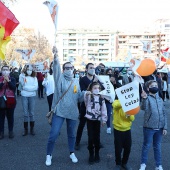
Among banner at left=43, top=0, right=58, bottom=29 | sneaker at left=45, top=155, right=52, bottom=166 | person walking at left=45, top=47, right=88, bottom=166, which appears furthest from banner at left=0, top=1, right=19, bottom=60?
sneaker at left=45, top=155, right=52, bottom=166

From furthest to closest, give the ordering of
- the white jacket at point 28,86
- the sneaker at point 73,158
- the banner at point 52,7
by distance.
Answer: the white jacket at point 28,86 < the sneaker at point 73,158 < the banner at point 52,7

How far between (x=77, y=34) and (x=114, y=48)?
69.4 ft

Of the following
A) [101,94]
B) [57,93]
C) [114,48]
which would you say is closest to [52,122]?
[57,93]

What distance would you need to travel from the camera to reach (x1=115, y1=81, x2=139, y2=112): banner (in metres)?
4.59

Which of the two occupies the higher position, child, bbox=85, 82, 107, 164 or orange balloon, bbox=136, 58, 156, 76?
orange balloon, bbox=136, 58, 156, 76

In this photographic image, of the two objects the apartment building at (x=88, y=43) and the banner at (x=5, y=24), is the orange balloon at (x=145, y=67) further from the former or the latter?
the apartment building at (x=88, y=43)

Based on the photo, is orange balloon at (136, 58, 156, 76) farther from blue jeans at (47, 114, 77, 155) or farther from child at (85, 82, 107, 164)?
blue jeans at (47, 114, 77, 155)

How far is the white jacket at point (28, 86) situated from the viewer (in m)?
7.20

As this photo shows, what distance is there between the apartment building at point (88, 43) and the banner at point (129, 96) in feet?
437

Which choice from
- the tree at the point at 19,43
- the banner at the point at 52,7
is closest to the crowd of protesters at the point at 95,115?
the banner at the point at 52,7

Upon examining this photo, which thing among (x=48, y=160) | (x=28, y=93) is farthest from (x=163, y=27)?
(x=48, y=160)

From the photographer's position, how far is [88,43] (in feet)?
470

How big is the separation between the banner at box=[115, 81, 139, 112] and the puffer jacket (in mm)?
303

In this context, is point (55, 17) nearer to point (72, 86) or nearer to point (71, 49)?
point (72, 86)
